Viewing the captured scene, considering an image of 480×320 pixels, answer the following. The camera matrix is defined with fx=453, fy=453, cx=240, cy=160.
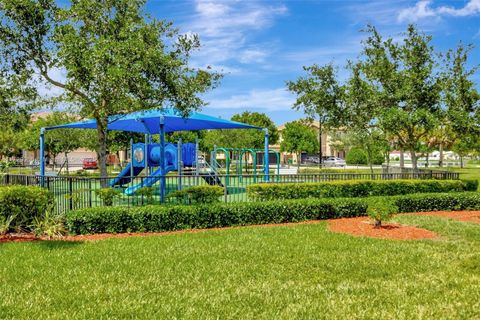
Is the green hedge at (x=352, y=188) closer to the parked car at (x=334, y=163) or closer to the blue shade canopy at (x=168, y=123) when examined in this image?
the blue shade canopy at (x=168, y=123)

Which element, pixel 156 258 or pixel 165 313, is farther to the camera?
pixel 156 258

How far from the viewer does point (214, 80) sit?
13.2 m

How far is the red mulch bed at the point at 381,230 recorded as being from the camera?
33.2 feet

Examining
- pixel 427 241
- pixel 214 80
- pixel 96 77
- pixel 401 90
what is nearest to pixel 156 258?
pixel 96 77

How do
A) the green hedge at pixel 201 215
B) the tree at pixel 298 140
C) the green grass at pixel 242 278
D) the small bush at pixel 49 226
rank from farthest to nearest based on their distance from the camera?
the tree at pixel 298 140, the green hedge at pixel 201 215, the small bush at pixel 49 226, the green grass at pixel 242 278

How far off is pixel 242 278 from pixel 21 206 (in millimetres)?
6439

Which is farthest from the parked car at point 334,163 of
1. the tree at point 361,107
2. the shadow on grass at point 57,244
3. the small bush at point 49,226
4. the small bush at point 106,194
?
the shadow on grass at point 57,244

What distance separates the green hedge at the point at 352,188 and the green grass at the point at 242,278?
149 inches

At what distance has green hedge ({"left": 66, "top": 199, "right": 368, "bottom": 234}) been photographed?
34.3 feet

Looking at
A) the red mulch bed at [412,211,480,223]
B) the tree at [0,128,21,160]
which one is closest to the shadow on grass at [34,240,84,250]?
the red mulch bed at [412,211,480,223]

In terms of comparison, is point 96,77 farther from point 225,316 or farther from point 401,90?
point 401,90

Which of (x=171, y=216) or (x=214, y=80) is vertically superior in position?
(x=214, y=80)

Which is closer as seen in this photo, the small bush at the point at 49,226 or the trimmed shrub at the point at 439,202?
the small bush at the point at 49,226

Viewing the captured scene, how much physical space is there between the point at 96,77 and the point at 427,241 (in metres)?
8.08
